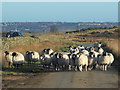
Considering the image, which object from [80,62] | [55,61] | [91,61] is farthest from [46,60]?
[91,61]

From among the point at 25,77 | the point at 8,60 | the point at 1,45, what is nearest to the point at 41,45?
the point at 1,45

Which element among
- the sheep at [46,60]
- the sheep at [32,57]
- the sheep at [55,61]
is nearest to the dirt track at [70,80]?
the sheep at [55,61]

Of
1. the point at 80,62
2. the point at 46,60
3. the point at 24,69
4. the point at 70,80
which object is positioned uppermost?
the point at 46,60

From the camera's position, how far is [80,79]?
23516mm

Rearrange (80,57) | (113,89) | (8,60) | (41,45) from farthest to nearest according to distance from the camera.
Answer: (41,45)
(8,60)
(80,57)
(113,89)

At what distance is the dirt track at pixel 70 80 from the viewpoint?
2117 centimetres

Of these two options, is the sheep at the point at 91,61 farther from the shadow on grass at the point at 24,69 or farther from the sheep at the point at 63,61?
the shadow on grass at the point at 24,69

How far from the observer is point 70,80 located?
908 inches

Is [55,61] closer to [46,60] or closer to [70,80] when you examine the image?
[46,60]

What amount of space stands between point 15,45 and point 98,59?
18.6m

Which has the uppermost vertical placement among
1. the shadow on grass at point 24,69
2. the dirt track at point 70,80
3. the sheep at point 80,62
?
the sheep at point 80,62

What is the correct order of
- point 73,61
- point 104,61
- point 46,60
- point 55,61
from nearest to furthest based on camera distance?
point 73,61 → point 104,61 → point 55,61 → point 46,60

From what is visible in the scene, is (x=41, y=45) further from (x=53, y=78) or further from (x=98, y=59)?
(x=53, y=78)

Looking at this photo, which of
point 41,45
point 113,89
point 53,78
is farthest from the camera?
point 41,45
